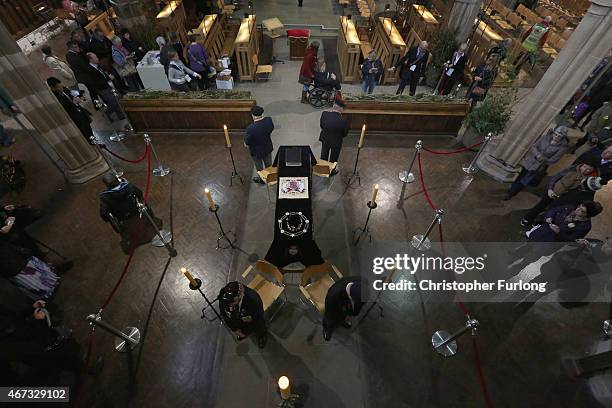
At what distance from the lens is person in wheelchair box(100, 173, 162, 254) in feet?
16.1

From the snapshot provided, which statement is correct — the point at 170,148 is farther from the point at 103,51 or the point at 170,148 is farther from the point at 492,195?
the point at 492,195

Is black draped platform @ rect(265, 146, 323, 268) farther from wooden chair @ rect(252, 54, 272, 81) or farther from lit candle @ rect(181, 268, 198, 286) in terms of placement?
wooden chair @ rect(252, 54, 272, 81)

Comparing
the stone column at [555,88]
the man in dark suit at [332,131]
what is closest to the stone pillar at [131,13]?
the man in dark suit at [332,131]

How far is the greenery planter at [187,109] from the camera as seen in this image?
723cm

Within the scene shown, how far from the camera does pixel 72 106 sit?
630cm

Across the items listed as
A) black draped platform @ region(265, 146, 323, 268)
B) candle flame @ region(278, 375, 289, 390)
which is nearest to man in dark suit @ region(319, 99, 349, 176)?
black draped platform @ region(265, 146, 323, 268)

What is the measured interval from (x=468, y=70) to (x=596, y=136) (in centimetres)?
440

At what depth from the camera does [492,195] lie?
6.46 metres

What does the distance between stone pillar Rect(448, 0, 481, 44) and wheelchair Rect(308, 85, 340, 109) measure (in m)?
4.19

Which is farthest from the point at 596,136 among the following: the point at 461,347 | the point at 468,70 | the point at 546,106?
the point at 461,347

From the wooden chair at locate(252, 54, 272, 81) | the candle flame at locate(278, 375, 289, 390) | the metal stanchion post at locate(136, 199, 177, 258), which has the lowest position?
the metal stanchion post at locate(136, 199, 177, 258)

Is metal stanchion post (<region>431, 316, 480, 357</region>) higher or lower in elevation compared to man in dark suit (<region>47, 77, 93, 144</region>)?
lower

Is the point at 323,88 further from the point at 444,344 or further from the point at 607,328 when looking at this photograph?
the point at 607,328

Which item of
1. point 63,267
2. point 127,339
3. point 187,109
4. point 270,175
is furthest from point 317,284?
point 187,109
